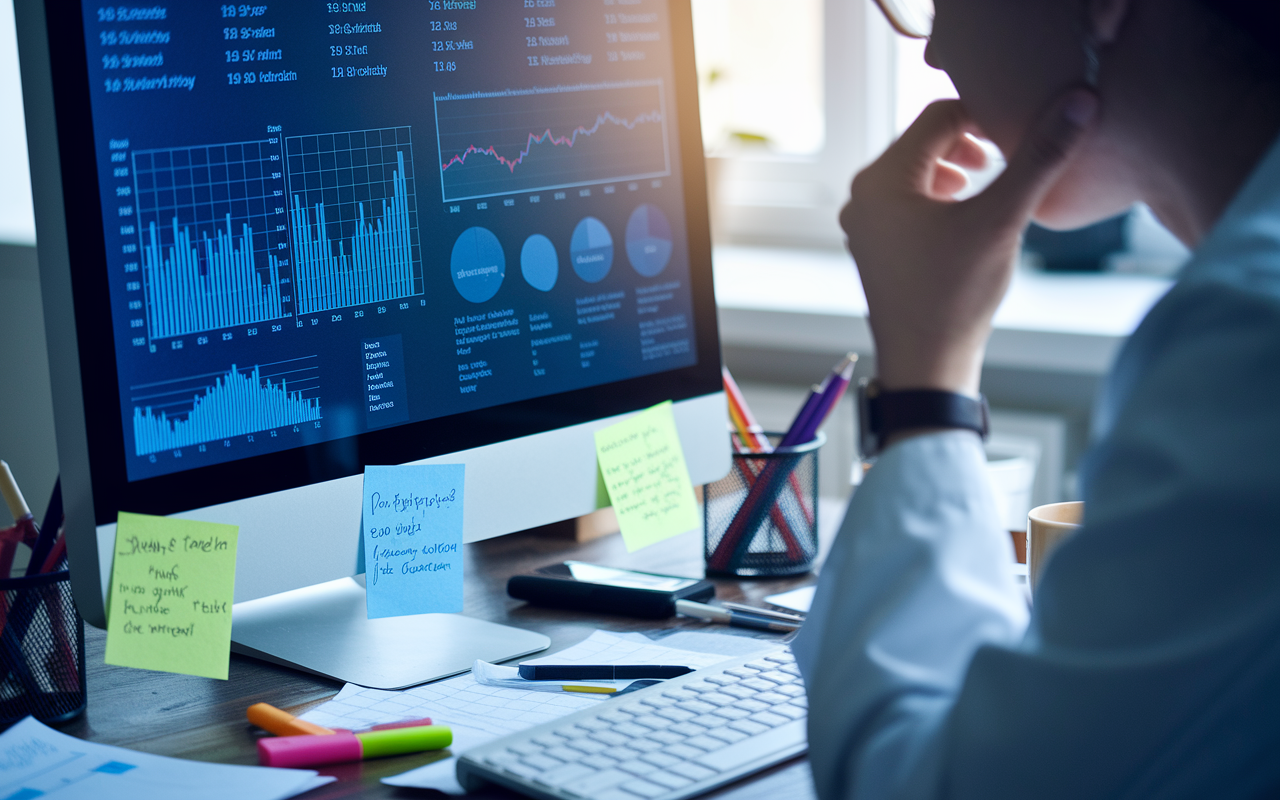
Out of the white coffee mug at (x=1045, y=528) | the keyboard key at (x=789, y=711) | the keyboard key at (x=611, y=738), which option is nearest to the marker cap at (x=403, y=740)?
the keyboard key at (x=611, y=738)

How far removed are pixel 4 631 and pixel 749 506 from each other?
64 centimetres

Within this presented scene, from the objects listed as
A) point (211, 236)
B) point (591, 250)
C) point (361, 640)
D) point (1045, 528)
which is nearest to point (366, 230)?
point (211, 236)

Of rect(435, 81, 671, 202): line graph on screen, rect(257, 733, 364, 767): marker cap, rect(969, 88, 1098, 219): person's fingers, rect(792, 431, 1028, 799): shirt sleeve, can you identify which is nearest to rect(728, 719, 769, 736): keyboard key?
rect(792, 431, 1028, 799): shirt sleeve

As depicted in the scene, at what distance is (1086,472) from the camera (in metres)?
0.54

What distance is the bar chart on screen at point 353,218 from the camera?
0.86 metres

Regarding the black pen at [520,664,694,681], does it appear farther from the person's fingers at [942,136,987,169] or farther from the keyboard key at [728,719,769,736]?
the person's fingers at [942,136,987,169]

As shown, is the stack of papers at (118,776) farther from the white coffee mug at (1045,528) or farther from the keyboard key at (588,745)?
the white coffee mug at (1045,528)

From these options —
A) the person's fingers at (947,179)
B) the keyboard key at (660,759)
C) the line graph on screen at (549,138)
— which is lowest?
the keyboard key at (660,759)

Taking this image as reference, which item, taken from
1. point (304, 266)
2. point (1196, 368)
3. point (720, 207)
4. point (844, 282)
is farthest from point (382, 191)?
point (720, 207)

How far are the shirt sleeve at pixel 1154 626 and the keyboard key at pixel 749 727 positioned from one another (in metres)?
0.19

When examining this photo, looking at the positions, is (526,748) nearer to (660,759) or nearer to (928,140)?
(660,759)

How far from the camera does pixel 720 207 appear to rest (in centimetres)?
271

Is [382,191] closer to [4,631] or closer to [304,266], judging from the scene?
[304,266]

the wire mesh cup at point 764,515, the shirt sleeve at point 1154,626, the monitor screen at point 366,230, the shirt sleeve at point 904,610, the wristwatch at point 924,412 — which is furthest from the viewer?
the wire mesh cup at point 764,515
